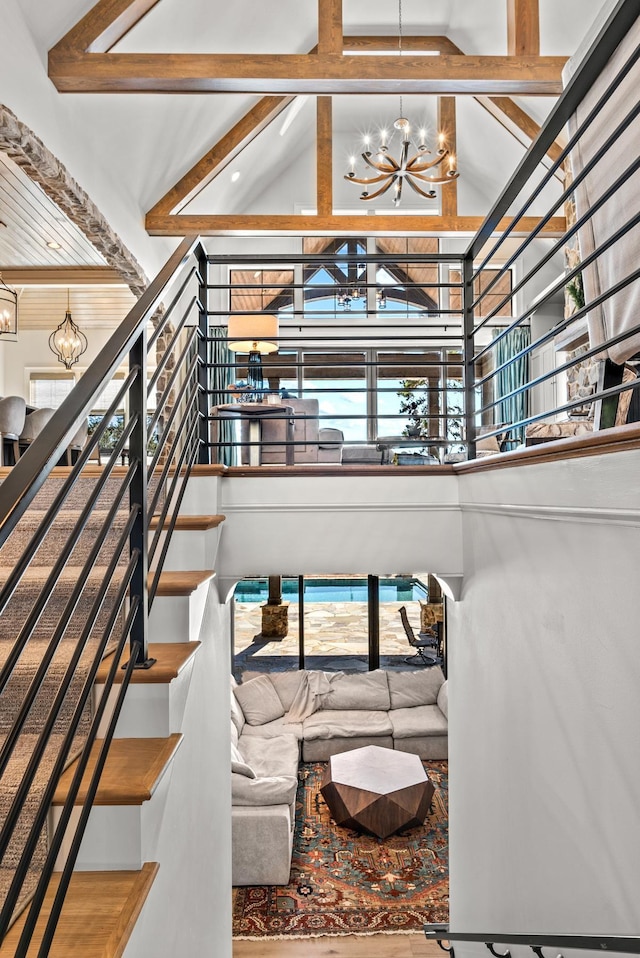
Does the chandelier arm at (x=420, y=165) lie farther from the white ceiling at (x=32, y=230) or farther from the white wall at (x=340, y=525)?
the white wall at (x=340, y=525)

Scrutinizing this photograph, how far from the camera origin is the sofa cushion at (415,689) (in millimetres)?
7238

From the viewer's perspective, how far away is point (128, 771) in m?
1.38

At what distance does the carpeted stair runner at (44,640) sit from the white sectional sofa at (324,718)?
3627 millimetres

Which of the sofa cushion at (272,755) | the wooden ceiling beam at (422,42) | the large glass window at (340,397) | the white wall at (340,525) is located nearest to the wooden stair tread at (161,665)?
the white wall at (340,525)

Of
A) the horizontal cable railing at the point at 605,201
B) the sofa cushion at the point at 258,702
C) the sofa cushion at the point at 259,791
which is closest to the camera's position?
the horizontal cable railing at the point at 605,201

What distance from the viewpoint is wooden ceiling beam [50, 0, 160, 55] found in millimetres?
3787

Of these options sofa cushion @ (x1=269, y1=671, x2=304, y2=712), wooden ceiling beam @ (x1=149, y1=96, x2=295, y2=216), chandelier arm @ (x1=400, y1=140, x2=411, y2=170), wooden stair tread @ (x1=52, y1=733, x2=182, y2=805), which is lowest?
sofa cushion @ (x1=269, y1=671, x2=304, y2=712)

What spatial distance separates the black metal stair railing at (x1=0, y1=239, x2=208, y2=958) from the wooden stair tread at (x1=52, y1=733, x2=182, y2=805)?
0.02m

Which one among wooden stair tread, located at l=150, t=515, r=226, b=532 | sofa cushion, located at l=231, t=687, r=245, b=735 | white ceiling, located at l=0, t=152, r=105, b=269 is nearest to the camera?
wooden stair tread, located at l=150, t=515, r=226, b=532

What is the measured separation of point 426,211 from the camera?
29.8 feet

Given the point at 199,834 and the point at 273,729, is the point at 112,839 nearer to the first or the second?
the point at 199,834

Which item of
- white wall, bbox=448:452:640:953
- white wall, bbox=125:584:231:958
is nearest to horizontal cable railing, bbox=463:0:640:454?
white wall, bbox=448:452:640:953

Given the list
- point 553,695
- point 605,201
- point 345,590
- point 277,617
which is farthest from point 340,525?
point 277,617

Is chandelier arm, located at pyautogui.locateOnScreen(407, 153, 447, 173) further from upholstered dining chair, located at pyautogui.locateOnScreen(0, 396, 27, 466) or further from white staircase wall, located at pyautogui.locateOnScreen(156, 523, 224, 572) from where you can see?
white staircase wall, located at pyautogui.locateOnScreen(156, 523, 224, 572)
